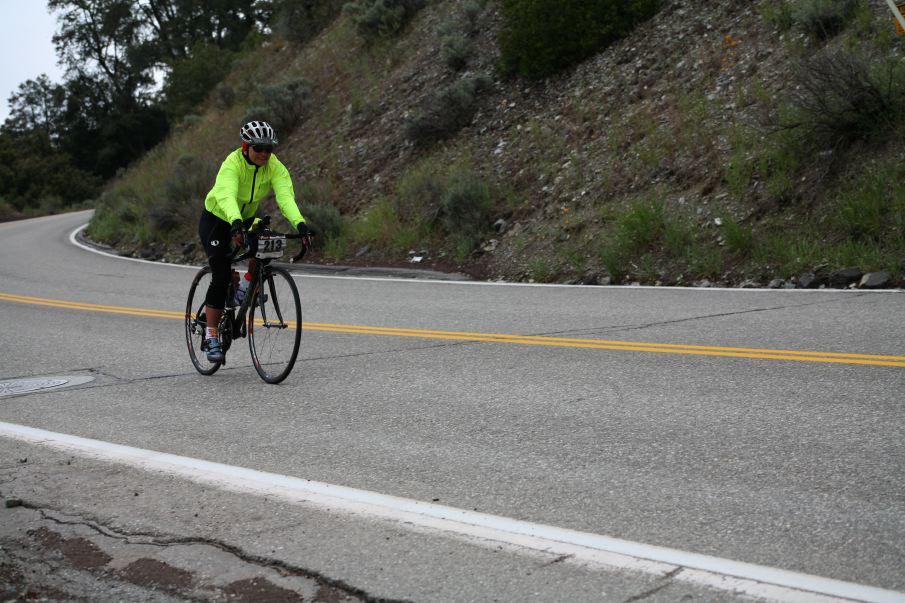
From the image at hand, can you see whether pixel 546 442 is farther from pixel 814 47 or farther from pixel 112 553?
pixel 814 47

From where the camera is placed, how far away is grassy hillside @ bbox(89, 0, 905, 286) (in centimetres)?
1318

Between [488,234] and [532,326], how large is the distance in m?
7.03

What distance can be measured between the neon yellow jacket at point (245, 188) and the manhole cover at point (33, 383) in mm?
2061

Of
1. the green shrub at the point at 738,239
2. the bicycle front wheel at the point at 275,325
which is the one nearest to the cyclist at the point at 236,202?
the bicycle front wheel at the point at 275,325

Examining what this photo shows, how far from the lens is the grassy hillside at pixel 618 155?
13.2 meters

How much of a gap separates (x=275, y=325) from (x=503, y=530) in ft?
13.9

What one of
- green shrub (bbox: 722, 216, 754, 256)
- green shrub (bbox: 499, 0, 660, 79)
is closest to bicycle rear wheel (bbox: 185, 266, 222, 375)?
green shrub (bbox: 722, 216, 754, 256)

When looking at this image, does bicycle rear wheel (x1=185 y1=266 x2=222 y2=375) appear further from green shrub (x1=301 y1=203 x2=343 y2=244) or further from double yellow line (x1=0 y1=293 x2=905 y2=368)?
green shrub (x1=301 y1=203 x2=343 y2=244)

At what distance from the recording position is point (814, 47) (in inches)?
629

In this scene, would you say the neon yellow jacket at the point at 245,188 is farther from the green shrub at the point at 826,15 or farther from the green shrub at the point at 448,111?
the green shrub at the point at 448,111

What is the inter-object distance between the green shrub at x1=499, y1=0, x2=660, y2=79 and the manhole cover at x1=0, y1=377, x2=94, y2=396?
13.8 meters

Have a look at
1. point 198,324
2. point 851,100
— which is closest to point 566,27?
point 851,100

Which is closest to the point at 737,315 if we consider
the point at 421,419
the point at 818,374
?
the point at 818,374

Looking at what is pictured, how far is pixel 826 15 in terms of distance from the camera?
1583cm
